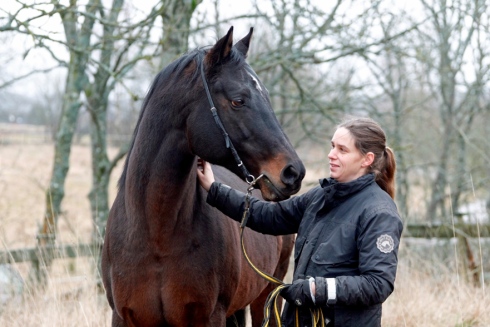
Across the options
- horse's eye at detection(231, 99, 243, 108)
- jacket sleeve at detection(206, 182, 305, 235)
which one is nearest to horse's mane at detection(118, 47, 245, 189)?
horse's eye at detection(231, 99, 243, 108)

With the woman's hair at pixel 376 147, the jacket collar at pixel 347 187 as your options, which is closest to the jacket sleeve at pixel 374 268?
the jacket collar at pixel 347 187

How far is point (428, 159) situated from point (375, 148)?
12215 mm

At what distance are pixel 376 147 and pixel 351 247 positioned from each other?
1.64ft

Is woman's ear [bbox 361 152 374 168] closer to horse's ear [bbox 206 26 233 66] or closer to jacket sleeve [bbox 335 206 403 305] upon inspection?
jacket sleeve [bbox 335 206 403 305]

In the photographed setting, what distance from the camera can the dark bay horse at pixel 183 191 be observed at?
2891mm

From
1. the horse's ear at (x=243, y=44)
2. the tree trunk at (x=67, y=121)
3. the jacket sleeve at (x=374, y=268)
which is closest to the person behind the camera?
the jacket sleeve at (x=374, y=268)

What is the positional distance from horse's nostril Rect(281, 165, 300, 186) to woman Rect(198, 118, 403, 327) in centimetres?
19

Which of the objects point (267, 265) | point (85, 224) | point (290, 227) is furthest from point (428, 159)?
point (290, 227)

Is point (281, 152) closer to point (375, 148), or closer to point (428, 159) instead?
point (375, 148)

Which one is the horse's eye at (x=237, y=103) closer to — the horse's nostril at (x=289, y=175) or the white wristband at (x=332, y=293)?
the horse's nostril at (x=289, y=175)

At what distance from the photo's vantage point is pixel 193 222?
10.6 ft

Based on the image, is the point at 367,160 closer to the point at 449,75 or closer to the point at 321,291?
the point at 321,291

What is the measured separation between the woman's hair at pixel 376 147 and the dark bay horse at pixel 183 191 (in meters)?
0.32

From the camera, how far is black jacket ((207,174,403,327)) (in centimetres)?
247
